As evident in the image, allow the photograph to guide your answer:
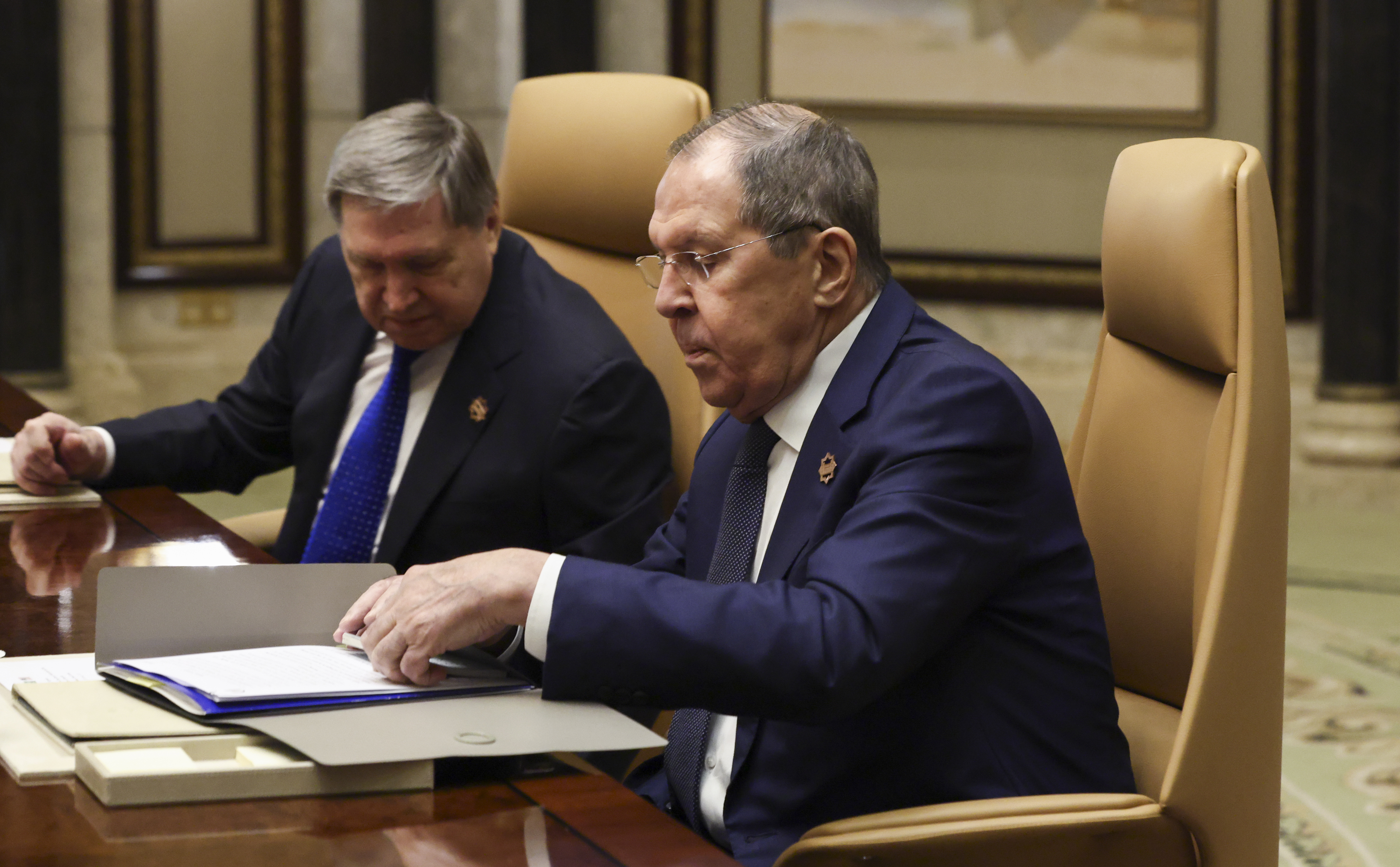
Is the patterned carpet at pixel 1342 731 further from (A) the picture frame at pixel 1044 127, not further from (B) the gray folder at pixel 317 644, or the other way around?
(A) the picture frame at pixel 1044 127

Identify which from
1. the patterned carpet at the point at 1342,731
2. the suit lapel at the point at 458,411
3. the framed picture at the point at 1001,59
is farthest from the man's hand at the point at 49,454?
the framed picture at the point at 1001,59

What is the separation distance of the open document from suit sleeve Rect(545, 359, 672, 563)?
87 centimetres

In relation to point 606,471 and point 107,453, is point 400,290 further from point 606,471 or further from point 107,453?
point 107,453

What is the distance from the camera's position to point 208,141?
601 cm

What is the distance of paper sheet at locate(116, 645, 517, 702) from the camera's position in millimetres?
1267

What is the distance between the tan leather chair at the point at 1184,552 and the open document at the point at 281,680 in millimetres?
323

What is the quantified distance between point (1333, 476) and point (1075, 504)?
445 cm

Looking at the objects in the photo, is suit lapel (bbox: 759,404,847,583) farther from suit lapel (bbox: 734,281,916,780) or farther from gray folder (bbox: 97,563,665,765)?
gray folder (bbox: 97,563,665,765)

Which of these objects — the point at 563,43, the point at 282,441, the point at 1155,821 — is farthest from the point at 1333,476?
the point at 1155,821

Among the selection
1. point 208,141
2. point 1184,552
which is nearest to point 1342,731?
point 1184,552

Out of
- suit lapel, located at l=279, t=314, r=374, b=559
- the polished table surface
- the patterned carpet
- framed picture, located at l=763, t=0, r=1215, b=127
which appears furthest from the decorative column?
the polished table surface

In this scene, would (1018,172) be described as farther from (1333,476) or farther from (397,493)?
(397,493)

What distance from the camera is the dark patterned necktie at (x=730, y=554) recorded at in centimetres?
159

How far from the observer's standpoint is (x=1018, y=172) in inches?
237
